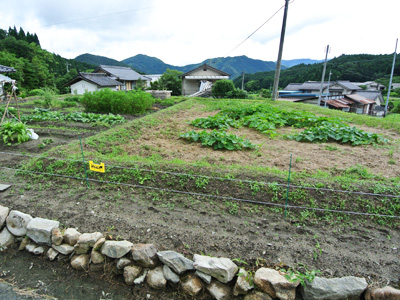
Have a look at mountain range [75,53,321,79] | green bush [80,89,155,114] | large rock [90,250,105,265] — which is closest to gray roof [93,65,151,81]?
green bush [80,89,155,114]

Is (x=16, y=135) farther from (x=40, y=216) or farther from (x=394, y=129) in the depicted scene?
(x=394, y=129)

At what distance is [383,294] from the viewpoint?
82.0 inches

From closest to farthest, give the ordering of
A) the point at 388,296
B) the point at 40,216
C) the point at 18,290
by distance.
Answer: the point at 388,296, the point at 18,290, the point at 40,216

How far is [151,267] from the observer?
2.54 metres

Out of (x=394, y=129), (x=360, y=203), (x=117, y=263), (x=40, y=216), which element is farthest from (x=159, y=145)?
(x=394, y=129)

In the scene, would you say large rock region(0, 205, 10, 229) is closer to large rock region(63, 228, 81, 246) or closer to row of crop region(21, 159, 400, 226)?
large rock region(63, 228, 81, 246)

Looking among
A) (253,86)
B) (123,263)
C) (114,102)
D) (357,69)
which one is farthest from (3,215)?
(357,69)

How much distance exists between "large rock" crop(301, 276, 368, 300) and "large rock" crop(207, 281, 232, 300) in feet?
2.39

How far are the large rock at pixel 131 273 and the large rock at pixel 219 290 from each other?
80 centimetres

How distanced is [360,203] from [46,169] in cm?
544

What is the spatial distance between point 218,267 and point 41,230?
7.37 feet

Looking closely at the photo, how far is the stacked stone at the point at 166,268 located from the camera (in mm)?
2170

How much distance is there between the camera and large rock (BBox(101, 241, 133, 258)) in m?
2.60

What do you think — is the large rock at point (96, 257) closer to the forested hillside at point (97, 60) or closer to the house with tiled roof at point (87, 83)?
the house with tiled roof at point (87, 83)
